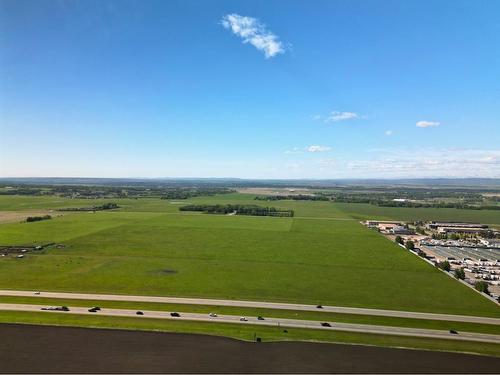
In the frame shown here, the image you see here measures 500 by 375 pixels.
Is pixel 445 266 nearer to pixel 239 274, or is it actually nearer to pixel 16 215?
pixel 239 274

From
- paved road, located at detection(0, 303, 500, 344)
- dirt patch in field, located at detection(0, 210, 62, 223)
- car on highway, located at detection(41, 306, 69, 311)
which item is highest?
dirt patch in field, located at detection(0, 210, 62, 223)

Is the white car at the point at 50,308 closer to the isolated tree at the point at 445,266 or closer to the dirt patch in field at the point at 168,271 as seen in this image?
the dirt patch in field at the point at 168,271

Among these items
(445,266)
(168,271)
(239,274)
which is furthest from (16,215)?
(445,266)

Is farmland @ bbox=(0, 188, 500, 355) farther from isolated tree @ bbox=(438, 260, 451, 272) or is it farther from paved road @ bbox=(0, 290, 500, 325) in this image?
isolated tree @ bbox=(438, 260, 451, 272)

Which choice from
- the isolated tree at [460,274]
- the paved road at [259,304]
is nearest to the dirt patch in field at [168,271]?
the paved road at [259,304]

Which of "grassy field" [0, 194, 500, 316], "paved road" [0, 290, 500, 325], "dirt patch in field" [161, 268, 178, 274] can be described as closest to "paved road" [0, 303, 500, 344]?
"paved road" [0, 290, 500, 325]

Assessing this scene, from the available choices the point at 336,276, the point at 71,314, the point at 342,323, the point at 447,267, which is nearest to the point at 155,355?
the point at 71,314
